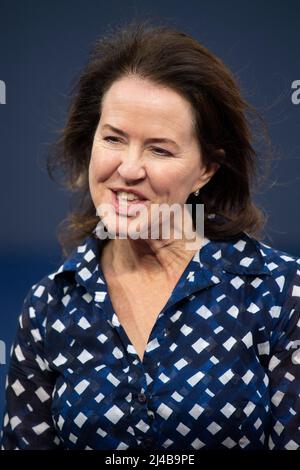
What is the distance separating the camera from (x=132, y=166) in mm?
1602

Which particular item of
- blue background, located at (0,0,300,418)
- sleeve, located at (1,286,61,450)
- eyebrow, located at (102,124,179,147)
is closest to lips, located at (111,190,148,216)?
eyebrow, located at (102,124,179,147)

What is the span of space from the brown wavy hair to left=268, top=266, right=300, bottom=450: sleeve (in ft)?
0.69

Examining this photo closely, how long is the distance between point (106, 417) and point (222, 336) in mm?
245

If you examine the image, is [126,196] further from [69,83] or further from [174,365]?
[69,83]

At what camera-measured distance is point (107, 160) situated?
64.1 inches

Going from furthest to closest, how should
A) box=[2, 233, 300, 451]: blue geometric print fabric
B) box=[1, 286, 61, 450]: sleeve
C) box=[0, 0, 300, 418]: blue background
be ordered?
box=[0, 0, 300, 418]: blue background, box=[1, 286, 61, 450]: sleeve, box=[2, 233, 300, 451]: blue geometric print fabric

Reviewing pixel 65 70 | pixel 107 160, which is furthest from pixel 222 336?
pixel 65 70

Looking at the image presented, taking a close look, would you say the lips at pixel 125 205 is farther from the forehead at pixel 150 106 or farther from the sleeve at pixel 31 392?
the sleeve at pixel 31 392

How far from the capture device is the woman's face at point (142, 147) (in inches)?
63.2

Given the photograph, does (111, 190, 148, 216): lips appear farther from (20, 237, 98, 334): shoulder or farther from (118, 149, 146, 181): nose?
(20, 237, 98, 334): shoulder

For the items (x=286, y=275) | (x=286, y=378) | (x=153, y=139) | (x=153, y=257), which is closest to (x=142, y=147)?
(x=153, y=139)

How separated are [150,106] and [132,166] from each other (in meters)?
0.11

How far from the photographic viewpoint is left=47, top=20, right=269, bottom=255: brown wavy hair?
1.64 m

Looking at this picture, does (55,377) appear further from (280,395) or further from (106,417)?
(280,395)
